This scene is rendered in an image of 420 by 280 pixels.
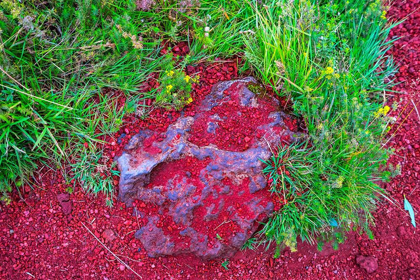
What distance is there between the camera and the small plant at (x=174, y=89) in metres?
2.64

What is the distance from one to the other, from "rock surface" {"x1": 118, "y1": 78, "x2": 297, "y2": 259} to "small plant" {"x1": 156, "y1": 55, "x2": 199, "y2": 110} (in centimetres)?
17

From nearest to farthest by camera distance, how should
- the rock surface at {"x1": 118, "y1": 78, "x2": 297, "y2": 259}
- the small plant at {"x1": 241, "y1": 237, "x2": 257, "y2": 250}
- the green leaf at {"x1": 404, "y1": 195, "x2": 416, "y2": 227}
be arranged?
the rock surface at {"x1": 118, "y1": 78, "x2": 297, "y2": 259}
the small plant at {"x1": 241, "y1": 237, "x2": 257, "y2": 250}
the green leaf at {"x1": 404, "y1": 195, "x2": 416, "y2": 227}

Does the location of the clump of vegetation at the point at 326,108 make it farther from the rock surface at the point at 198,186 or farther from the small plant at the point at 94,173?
the small plant at the point at 94,173

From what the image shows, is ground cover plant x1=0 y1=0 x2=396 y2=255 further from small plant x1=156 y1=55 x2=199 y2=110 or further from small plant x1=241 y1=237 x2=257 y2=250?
small plant x1=241 y1=237 x2=257 y2=250

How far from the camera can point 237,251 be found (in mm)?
2674

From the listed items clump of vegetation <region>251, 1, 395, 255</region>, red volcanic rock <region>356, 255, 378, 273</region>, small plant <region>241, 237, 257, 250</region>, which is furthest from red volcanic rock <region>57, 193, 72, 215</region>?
red volcanic rock <region>356, 255, 378, 273</region>

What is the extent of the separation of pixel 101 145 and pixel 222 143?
0.93 meters

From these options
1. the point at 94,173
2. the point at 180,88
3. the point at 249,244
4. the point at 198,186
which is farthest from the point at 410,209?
the point at 94,173

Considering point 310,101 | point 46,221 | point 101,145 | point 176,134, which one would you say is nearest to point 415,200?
point 310,101

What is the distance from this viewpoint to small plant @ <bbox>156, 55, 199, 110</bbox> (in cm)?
264

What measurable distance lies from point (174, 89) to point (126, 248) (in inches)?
48.7

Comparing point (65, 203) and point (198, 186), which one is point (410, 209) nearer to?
point (198, 186)

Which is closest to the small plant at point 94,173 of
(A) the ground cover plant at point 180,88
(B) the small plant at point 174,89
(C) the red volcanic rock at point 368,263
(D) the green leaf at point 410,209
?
(A) the ground cover plant at point 180,88

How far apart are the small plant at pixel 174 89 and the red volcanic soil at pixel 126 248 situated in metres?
0.09
